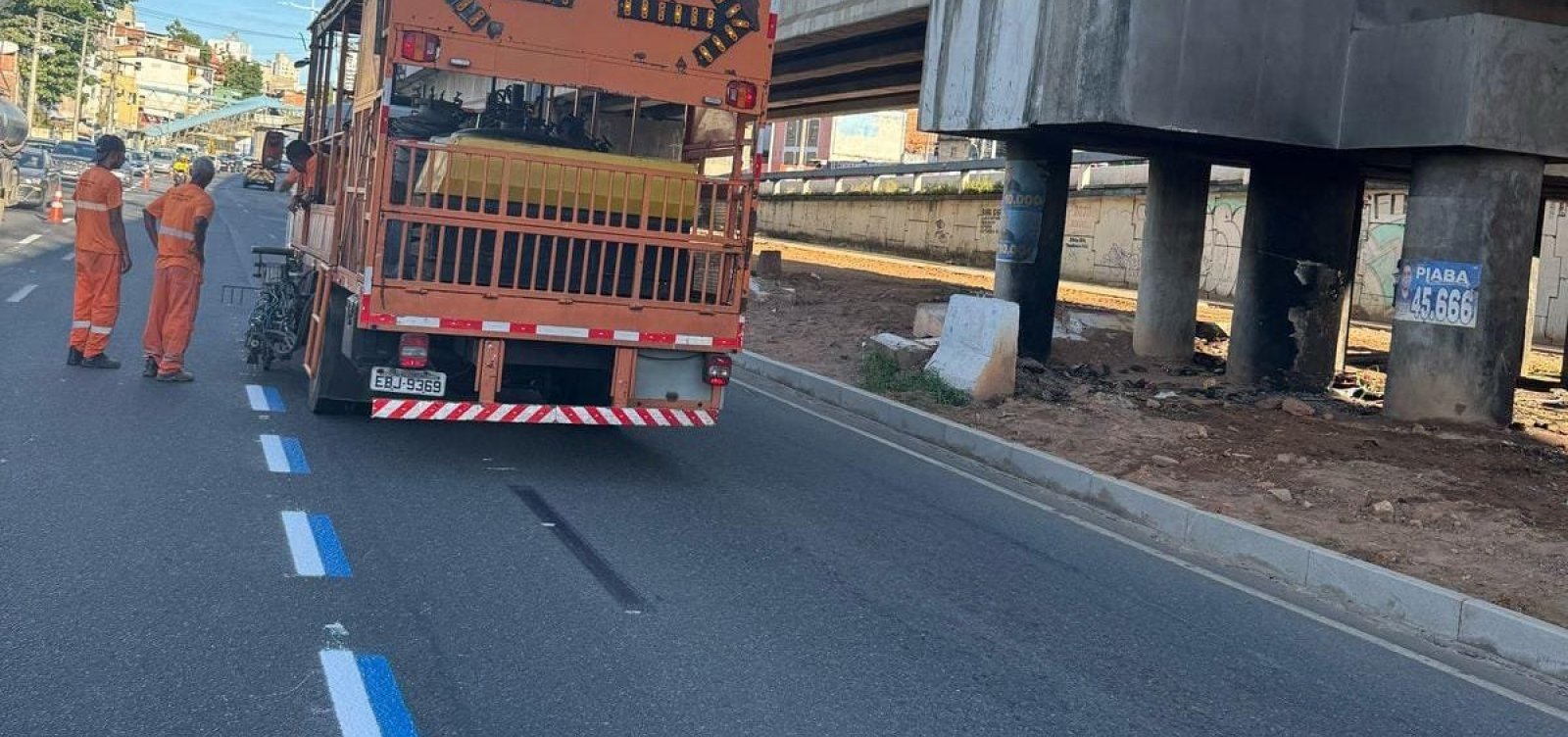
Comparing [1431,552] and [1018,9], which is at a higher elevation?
[1018,9]

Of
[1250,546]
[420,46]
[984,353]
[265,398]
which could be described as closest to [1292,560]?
[1250,546]

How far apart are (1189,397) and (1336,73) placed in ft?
11.6

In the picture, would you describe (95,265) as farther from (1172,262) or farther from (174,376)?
(1172,262)

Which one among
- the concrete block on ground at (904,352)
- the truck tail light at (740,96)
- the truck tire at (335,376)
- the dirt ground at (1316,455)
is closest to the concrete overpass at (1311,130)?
the dirt ground at (1316,455)

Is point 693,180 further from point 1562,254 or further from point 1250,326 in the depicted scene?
point 1562,254

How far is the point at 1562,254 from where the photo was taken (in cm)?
2730

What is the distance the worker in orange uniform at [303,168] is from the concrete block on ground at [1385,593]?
842 cm

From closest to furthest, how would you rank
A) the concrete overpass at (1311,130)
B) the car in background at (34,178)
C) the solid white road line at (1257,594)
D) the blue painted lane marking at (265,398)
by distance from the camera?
the solid white road line at (1257,594), the blue painted lane marking at (265,398), the concrete overpass at (1311,130), the car in background at (34,178)

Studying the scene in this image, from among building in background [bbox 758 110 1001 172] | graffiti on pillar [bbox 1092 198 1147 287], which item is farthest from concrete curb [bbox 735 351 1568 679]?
building in background [bbox 758 110 1001 172]

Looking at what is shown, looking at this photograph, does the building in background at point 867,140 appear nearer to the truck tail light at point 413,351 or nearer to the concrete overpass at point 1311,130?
the concrete overpass at point 1311,130

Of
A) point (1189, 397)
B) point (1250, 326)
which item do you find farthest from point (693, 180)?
point (1250, 326)

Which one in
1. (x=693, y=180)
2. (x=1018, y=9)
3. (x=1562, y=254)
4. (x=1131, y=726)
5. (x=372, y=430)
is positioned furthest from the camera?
(x=1562, y=254)

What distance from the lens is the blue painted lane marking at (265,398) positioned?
35.8 ft

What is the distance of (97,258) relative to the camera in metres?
12.1
